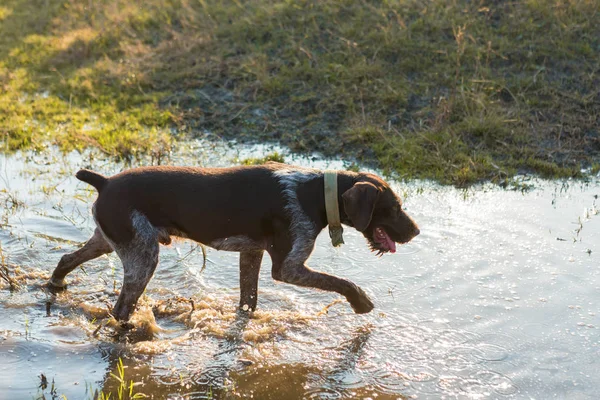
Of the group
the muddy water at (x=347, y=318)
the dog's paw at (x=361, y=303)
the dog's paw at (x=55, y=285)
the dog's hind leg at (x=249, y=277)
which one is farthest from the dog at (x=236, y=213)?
the dog's paw at (x=55, y=285)

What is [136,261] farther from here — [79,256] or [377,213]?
[377,213]

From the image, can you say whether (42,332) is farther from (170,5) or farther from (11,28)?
(11,28)

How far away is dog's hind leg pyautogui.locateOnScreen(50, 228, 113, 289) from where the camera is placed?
258 inches

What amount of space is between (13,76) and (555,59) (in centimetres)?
883

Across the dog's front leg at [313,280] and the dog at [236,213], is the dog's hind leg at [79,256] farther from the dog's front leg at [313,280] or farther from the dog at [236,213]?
the dog's front leg at [313,280]

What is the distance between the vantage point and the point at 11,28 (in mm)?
16891

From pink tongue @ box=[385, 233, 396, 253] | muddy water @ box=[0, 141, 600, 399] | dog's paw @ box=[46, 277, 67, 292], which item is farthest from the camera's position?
dog's paw @ box=[46, 277, 67, 292]

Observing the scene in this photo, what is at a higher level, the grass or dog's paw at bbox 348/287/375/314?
the grass

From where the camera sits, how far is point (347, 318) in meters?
6.46

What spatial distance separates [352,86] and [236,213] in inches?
224

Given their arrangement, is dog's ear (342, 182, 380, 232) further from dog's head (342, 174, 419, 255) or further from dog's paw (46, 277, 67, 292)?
dog's paw (46, 277, 67, 292)

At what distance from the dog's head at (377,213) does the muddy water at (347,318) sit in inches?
22.2

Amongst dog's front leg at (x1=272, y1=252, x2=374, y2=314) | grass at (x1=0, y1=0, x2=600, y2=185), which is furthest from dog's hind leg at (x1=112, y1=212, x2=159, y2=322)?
grass at (x1=0, y1=0, x2=600, y2=185)

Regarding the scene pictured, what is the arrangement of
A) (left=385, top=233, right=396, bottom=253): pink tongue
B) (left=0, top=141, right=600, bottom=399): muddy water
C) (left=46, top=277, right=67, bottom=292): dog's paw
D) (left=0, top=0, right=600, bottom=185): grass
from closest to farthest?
(left=0, top=141, right=600, bottom=399): muddy water < (left=385, top=233, right=396, bottom=253): pink tongue < (left=46, top=277, right=67, bottom=292): dog's paw < (left=0, top=0, right=600, bottom=185): grass
